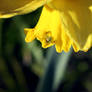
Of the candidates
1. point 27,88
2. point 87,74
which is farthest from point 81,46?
point 87,74

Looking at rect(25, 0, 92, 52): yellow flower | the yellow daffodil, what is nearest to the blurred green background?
rect(25, 0, 92, 52): yellow flower

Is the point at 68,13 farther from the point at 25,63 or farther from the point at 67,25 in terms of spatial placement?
the point at 25,63

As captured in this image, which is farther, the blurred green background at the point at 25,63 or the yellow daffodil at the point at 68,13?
the blurred green background at the point at 25,63

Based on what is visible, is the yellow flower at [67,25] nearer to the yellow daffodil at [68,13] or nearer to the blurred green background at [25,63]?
the yellow daffodil at [68,13]

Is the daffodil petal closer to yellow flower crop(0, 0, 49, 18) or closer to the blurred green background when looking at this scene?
yellow flower crop(0, 0, 49, 18)

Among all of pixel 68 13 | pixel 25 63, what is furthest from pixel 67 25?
pixel 25 63

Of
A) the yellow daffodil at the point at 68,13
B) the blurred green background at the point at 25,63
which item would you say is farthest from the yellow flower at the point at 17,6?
the blurred green background at the point at 25,63
